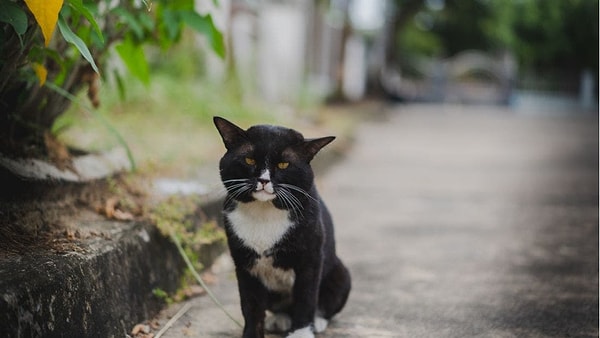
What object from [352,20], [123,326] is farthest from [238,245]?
[352,20]

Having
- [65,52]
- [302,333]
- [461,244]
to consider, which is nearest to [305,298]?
[302,333]

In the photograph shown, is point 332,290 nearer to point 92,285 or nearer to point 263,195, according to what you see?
point 263,195

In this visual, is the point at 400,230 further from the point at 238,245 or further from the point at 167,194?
the point at 238,245

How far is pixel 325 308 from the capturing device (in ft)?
9.68

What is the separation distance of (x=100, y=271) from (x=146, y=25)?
4.19 ft

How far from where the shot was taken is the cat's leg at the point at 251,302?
267 cm

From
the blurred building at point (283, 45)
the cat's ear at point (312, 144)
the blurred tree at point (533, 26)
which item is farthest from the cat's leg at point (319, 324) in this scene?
the blurred tree at point (533, 26)

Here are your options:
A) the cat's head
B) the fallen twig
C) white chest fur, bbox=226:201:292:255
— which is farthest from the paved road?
the cat's head

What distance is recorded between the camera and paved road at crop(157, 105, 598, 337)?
3.08 m

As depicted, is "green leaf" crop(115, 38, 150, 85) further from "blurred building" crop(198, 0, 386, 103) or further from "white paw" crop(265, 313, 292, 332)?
"blurred building" crop(198, 0, 386, 103)

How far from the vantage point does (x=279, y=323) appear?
2926mm

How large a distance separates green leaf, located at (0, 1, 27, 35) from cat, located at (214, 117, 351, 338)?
2.31 feet

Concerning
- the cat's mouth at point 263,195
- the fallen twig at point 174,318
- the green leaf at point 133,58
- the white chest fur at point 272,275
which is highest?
the green leaf at point 133,58

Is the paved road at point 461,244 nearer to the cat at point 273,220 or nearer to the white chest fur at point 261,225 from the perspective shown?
the cat at point 273,220
